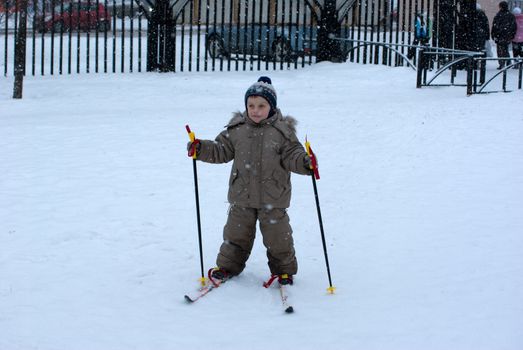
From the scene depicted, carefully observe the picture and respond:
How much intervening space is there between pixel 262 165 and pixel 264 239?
54 centimetres

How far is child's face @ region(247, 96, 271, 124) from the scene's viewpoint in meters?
5.82

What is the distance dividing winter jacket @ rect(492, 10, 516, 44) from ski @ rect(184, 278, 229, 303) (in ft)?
54.6

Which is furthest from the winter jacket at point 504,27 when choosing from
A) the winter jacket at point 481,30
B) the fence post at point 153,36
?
the fence post at point 153,36

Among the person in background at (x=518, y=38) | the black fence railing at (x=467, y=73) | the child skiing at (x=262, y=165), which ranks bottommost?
the child skiing at (x=262, y=165)

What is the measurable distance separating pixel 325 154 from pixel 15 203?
373cm

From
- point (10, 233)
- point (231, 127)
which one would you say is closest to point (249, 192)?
point (231, 127)

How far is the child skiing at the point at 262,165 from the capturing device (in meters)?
5.83

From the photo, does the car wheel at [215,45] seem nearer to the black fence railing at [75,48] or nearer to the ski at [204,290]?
the black fence railing at [75,48]

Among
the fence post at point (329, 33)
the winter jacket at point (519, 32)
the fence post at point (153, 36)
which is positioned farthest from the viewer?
the winter jacket at point (519, 32)

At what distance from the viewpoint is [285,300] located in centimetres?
577

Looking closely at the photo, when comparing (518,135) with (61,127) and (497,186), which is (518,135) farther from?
(61,127)

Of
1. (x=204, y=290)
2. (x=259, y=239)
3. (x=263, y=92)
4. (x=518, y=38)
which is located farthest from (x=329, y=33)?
(x=204, y=290)

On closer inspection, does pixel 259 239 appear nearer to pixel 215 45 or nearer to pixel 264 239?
pixel 264 239

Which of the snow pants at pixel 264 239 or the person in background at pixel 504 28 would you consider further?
the person in background at pixel 504 28
